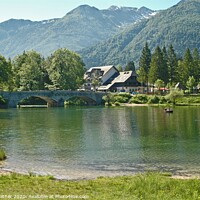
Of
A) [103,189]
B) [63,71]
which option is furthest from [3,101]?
[103,189]

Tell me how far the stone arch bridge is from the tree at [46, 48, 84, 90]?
6.18 meters

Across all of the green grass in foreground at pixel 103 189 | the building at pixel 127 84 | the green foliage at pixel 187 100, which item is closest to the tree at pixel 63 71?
the building at pixel 127 84

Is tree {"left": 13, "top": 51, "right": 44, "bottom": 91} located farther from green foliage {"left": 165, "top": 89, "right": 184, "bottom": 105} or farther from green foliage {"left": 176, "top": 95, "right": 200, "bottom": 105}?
green foliage {"left": 176, "top": 95, "right": 200, "bottom": 105}

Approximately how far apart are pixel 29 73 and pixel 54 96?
11.8 m

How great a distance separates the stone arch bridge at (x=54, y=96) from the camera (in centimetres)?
10631

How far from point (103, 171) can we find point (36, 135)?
21211mm

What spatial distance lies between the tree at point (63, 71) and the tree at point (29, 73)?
3528 mm

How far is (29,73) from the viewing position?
118375 mm

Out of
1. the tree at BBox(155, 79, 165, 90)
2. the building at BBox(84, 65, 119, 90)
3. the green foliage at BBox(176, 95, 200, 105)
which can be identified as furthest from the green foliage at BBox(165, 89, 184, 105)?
the building at BBox(84, 65, 119, 90)

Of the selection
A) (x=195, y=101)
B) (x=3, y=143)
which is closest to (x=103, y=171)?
(x=3, y=143)

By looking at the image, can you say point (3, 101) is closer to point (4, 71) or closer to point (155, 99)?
point (4, 71)

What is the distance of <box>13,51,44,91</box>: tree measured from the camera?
119m

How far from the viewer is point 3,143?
40.0 meters

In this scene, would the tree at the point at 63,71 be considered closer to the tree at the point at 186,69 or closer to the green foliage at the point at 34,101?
the green foliage at the point at 34,101
